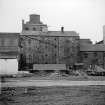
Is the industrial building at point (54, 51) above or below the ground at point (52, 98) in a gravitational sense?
above

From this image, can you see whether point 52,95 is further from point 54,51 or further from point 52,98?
point 54,51

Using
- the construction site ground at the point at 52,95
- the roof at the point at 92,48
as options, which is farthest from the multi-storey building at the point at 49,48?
the construction site ground at the point at 52,95

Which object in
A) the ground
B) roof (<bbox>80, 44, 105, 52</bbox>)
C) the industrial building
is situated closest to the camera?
the ground

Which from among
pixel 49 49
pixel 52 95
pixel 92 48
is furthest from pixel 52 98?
pixel 92 48

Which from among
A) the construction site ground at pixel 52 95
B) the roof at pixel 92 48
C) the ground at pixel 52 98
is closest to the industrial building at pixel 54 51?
the roof at pixel 92 48

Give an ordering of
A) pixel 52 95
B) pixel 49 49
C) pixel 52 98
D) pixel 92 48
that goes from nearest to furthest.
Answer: pixel 52 98, pixel 52 95, pixel 49 49, pixel 92 48

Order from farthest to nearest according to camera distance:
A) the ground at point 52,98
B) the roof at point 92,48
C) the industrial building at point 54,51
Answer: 1. the roof at point 92,48
2. the industrial building at point 54,51
3. the ground at point 52,98

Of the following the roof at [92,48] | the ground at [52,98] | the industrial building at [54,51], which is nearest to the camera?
the ground at [52,98]

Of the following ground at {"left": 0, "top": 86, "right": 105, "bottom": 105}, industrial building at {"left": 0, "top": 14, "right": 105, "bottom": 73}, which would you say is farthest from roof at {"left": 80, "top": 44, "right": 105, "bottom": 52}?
ground at {"left": 0, "top": 86, "right": 105, "bottom": 105}

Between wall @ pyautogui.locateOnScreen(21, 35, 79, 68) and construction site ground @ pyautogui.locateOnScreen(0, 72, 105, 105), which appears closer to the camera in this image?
construction site ground @ pyautogui.locateOnScreen(0, 72, 105, 105)

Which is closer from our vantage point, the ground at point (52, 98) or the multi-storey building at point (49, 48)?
the ground at point (52, 98)

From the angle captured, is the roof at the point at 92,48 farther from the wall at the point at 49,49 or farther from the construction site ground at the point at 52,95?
the construction site ground at the point at 52,95

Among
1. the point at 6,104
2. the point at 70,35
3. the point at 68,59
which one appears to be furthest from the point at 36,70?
the point at 6,104

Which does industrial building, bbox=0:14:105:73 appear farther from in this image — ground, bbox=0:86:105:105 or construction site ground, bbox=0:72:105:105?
ground, bbox=0:86:105:105
